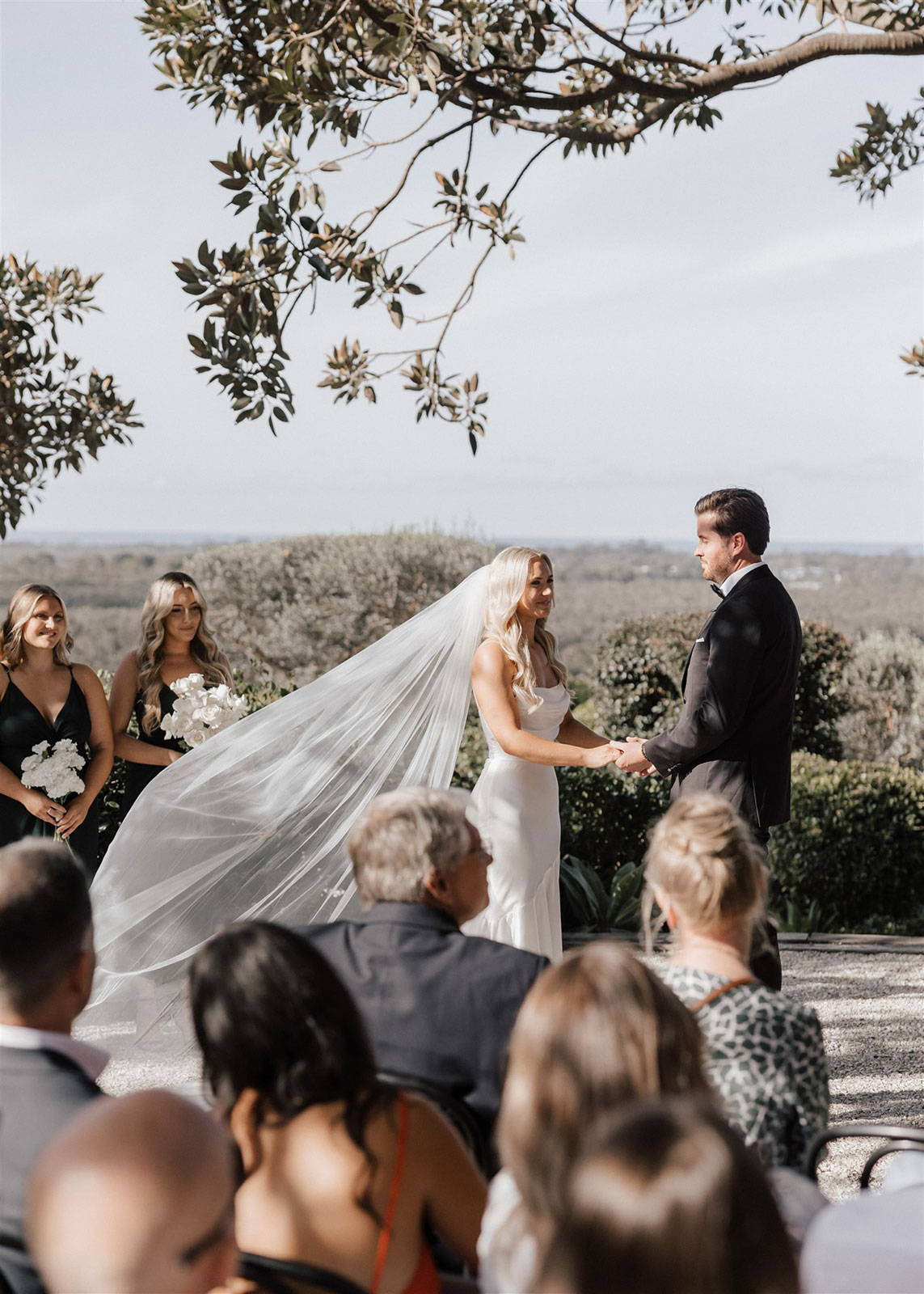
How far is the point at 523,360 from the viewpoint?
39969 mm

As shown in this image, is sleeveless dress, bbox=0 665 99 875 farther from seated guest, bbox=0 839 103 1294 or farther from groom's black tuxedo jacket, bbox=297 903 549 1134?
groom's black tuxedo jacket, bbox=297 903 549 1134

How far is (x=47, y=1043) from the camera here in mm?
1974

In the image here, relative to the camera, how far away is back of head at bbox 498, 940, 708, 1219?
4.78 ft

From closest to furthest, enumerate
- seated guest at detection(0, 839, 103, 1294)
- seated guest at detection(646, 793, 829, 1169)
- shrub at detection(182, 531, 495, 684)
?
1. seated guest at detection(0, 839, 103, 1294)
2. seated guest at detection(646, 793, 829, 1169)
3. shrub at detection(182, 531, 495, 684)

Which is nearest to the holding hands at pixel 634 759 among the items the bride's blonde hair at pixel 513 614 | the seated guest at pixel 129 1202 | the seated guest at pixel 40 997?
the bride's blonde hair at pixel 513 614

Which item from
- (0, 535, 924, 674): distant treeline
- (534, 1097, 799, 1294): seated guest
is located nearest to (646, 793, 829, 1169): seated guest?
(534, 1097, 799, 1294): seated guest

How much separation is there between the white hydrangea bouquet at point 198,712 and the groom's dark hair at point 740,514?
200cm

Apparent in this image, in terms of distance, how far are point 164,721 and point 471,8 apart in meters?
3.15

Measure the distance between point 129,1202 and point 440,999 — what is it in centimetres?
111

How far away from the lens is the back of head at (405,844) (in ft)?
7.88

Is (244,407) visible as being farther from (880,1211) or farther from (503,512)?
(503,512)

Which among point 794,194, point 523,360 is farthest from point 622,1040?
point 523,360

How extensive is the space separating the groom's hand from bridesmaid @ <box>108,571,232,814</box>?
5.97ft

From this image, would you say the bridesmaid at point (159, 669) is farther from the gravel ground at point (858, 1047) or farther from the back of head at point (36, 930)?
the back of head at point (36, 930)
